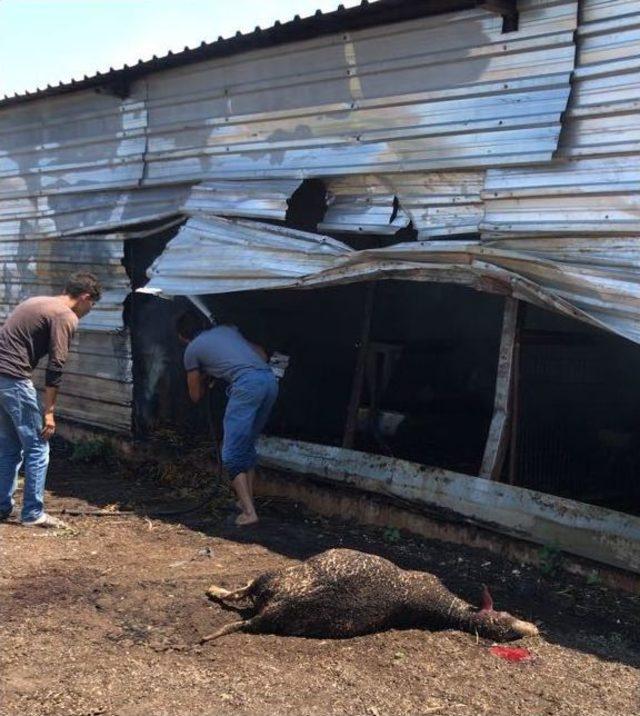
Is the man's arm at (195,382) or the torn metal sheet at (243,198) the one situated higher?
the torn metal sheet at (243,198)

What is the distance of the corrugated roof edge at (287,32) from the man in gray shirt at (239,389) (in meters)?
2.56

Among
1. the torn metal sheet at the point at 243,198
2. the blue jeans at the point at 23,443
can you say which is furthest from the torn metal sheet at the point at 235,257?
the blue jeans at the point at 23,443

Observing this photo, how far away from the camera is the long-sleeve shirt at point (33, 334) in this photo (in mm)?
6551

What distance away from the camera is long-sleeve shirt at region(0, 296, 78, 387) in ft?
21.5

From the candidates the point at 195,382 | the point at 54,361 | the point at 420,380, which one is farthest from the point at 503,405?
the point at 54,361

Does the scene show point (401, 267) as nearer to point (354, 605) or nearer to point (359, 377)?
point (359, 377)

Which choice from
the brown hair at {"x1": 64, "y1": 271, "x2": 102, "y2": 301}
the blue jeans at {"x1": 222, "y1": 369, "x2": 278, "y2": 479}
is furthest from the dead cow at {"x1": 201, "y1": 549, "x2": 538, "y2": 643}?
the brown hair at {"x1": 64, "y1": 271, "x2": 102, "y2": 301}

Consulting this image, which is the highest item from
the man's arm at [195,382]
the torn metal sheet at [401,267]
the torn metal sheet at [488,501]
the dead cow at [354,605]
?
the torn metal sheet at [401,267]

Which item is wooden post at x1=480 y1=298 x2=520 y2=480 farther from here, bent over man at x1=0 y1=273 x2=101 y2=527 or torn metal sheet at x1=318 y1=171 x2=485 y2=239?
bent over man at x1=0 y1=273 x2=101 y2=527

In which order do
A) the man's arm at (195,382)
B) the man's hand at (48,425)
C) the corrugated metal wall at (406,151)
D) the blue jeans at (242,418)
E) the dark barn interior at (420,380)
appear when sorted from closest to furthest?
the corrugated metal wall at (406,151) < the man's hand at (48,425) < the blue jeans at (242,418) < the man's arm at (195,382) < the dark barn interior at (420,380)

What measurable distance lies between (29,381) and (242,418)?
1731 mm

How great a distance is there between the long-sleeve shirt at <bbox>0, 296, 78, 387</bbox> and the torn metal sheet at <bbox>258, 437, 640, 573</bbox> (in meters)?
2.44

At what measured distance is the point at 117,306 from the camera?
362 inches

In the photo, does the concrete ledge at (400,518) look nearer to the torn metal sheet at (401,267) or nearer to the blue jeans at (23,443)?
the torn metal sheet at (401,267)
